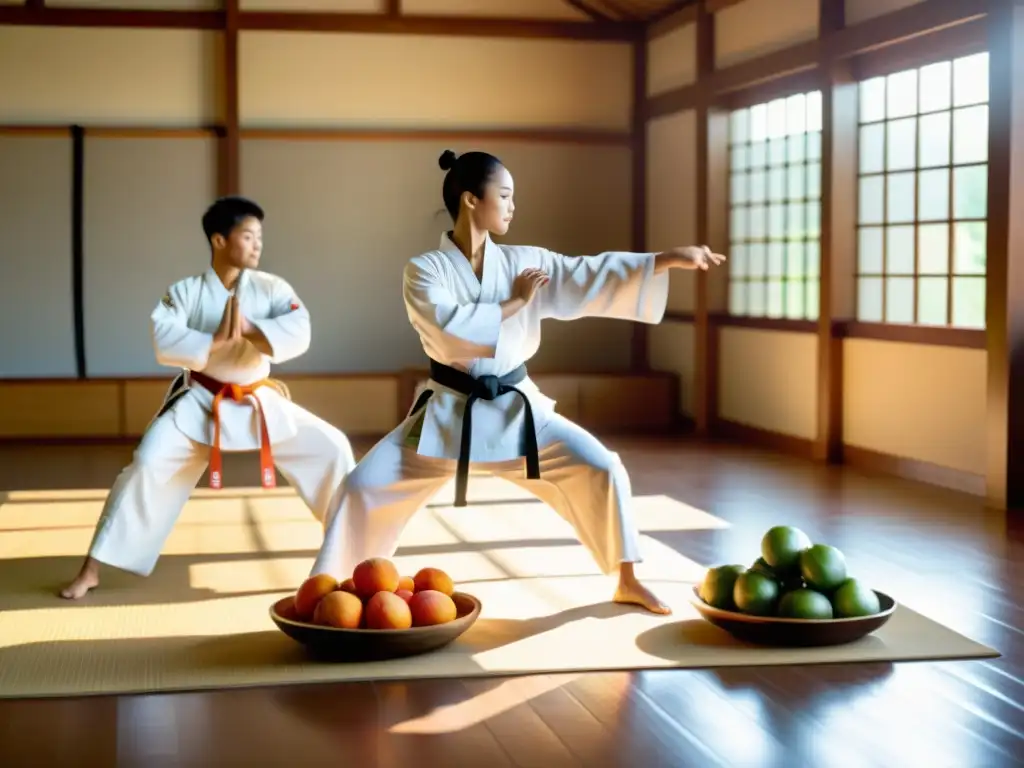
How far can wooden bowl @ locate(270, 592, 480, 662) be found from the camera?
3.27m

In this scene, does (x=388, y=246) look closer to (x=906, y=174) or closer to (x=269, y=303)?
(x=906, y=174)

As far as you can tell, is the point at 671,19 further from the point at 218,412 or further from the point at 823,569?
the point at 823,569

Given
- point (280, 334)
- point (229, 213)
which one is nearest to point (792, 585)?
point (280, 334)

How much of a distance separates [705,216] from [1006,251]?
2969 mm

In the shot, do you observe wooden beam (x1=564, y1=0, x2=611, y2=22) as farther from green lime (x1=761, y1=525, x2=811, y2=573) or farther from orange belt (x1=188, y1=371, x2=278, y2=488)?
green lime (x1=761, y1=525, x2=811, y2=573)

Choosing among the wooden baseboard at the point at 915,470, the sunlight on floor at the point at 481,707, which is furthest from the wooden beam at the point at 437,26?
the sunlight on floor at the point at 481,707

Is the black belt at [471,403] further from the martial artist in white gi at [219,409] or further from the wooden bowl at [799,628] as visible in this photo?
the wooden bowl at [799,628]

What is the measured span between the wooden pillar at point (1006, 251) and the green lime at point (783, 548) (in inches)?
89.6

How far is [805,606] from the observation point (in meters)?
3.38

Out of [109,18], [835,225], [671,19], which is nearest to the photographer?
[835,225]

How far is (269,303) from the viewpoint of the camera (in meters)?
4.42

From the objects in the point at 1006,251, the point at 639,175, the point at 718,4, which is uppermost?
the point at 718,4

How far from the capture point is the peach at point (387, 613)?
3.29m

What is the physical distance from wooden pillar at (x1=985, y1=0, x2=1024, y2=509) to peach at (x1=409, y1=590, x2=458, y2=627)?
292cm
